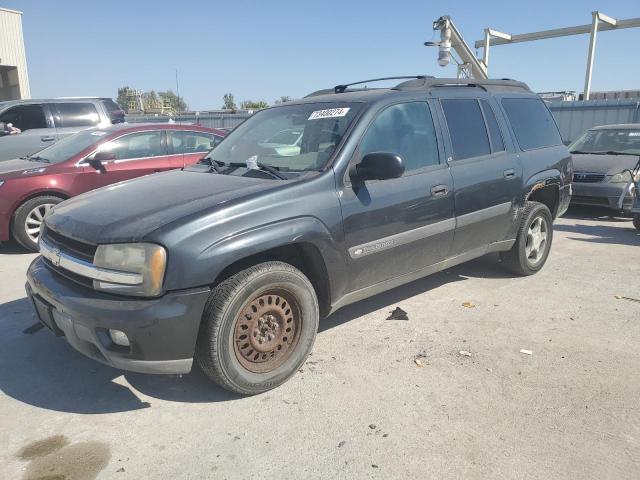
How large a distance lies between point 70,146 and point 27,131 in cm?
396

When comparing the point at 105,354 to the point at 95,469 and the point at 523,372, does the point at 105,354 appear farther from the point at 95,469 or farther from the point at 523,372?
the point at 523,372

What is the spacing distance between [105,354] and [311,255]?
4.41 feet

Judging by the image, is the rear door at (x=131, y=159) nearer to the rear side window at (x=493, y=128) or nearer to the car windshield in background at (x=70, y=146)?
the car windshield in background at (x=70, y=146)

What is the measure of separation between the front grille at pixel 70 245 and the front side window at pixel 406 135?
6.15ft

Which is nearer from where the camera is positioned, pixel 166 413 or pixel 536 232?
pixel 166 413

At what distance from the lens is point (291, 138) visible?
398cm

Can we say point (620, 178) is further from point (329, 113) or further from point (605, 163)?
point (329, 113)

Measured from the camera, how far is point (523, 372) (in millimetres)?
3434

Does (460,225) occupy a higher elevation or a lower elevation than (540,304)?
higher

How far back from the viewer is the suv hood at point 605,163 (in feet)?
28.0

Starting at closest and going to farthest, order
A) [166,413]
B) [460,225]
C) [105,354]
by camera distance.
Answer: [105,354], [166,413], [460,225]

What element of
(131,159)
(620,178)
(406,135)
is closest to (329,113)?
(406,135)

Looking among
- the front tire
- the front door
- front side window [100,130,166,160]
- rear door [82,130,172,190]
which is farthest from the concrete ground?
front side window [100,130,166,160]

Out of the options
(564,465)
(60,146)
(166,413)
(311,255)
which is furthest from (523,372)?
(60,146)
